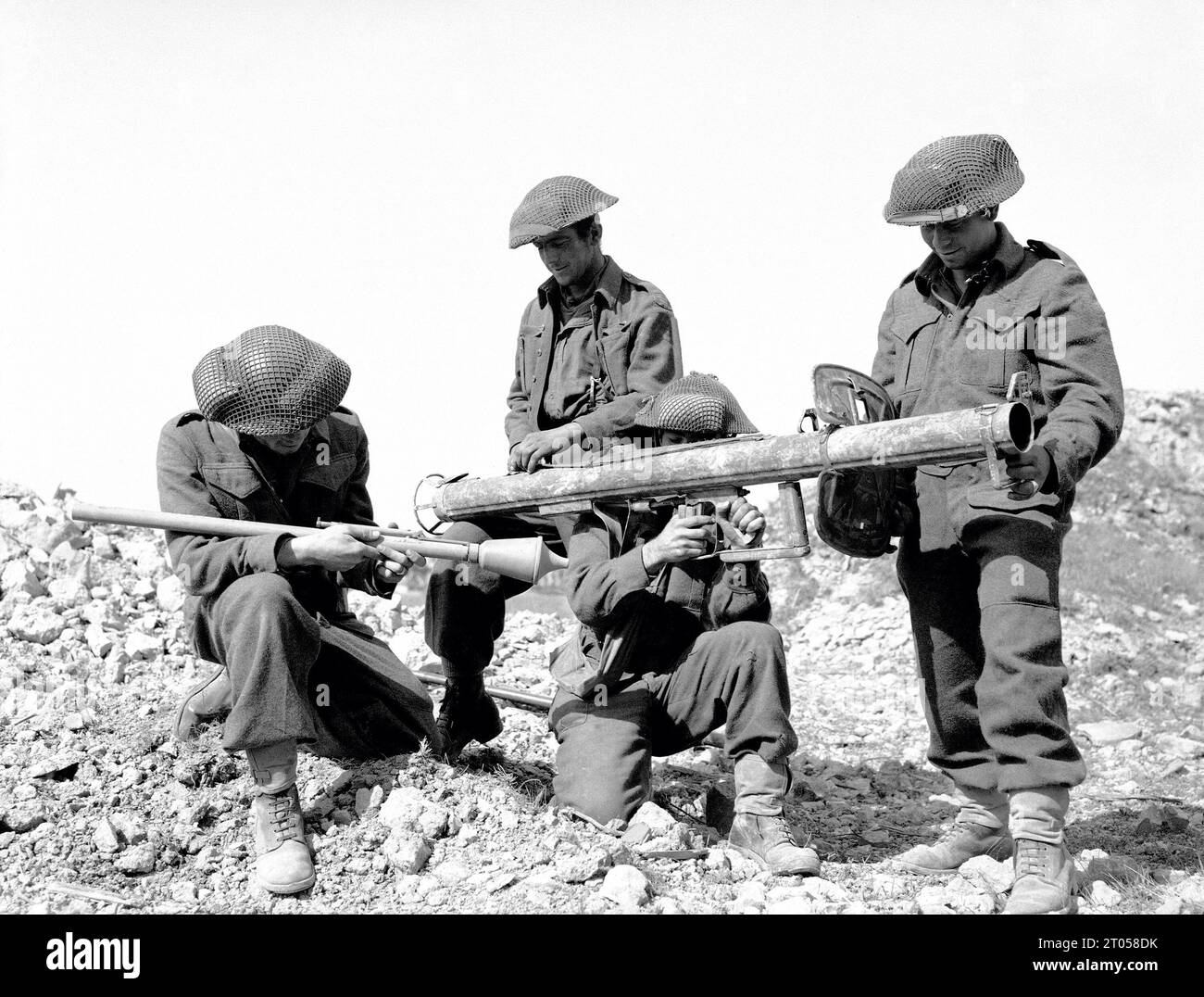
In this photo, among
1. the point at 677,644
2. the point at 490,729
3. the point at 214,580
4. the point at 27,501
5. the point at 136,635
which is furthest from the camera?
the point at 27,501

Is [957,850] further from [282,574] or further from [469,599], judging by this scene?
[282,574]

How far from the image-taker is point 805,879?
4215 millimetres

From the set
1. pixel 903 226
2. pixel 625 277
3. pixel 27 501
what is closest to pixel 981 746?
pixel 903 226

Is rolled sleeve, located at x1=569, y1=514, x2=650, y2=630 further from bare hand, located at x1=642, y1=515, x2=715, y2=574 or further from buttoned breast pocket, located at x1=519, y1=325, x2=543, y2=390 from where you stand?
buttoned breast pocket, located at x1=519, y1=325, x2=543, y2=390

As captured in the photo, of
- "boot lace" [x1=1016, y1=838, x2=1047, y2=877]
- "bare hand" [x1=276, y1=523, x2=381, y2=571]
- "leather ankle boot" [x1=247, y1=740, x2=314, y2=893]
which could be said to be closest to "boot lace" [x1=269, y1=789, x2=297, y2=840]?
"leather ankle boot" [x1=247, y1=740, x2=314, y2=893]

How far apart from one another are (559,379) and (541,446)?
61 cm

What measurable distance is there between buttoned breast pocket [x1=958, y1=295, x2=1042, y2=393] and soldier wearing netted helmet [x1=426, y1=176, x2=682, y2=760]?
148 cm

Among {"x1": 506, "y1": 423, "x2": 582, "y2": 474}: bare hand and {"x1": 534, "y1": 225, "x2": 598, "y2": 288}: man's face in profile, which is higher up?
{"x1": 534, "y1": 225, "x2": 598, "y2": 288}: man's face in profile

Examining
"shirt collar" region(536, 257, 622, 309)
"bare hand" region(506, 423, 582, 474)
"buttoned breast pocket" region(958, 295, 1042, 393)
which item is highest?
"shirt collar" region(536, 257, 622, 309)

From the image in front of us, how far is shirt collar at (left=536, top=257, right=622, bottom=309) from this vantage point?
559cm

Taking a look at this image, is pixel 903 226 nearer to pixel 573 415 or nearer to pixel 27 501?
pixel 573 415

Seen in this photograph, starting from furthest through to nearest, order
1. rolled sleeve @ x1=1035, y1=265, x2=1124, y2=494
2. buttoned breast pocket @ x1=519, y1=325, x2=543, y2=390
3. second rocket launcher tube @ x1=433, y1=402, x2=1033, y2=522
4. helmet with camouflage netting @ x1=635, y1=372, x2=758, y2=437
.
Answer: buttoned breast pocket @ x1=519, y1=325, x2=543, y2=390 < helmet with camouflage netting @ x1=635, y1=372, x2=758, y2=437 < rolled sleeve @ x1=1035, y1=265, x2=1124, y2=494 < second rocket launcher tube @ x1=433, y1=402, x2=1033, y2=522

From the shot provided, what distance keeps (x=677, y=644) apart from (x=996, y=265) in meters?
1.91

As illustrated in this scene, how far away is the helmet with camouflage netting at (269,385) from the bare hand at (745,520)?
61.8 inches
